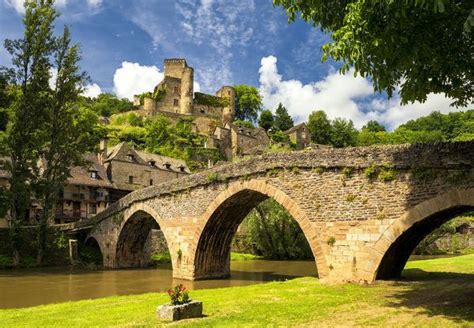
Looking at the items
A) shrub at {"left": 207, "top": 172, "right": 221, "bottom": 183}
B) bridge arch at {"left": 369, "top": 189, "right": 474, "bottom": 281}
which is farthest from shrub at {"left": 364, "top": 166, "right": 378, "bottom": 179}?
shrub at {"left": 207, "top": 172, "right": 221, "bottom": 183}

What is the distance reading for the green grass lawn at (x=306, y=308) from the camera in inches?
356

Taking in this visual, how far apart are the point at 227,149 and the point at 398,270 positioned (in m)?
67.8

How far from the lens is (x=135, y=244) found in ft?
107

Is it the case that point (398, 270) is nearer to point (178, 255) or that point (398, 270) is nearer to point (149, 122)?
point (178, 255)

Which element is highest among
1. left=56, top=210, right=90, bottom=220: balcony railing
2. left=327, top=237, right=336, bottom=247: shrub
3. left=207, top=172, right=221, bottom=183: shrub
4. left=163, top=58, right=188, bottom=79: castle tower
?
left=163, top=58, right=188, bottom=79: castle tower

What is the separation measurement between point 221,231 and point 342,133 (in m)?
75.9

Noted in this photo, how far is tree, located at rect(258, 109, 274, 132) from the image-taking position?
339ft

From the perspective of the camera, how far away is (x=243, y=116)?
108 meters

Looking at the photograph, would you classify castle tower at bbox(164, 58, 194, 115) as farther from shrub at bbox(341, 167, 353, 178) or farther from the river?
shrub at bbox(341, 167, 353, 178)

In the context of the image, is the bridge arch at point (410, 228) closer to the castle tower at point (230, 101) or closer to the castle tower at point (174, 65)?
the castle tower at point (230, 101)

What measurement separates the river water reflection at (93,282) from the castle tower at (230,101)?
69.2 m

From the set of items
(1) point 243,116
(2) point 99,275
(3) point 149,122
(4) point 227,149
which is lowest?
(2) point 99,275

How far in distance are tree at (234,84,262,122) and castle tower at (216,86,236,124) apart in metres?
5.29

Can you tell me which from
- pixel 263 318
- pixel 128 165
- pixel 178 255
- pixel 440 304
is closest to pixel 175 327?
pixel 263 318
